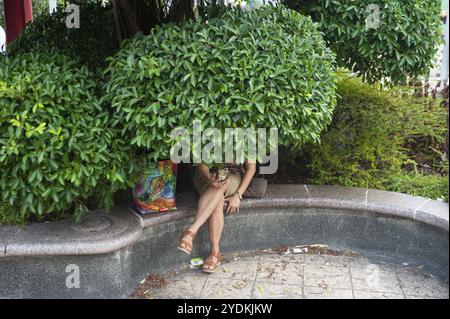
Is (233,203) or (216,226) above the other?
(233,203)

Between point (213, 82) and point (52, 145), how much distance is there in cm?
105

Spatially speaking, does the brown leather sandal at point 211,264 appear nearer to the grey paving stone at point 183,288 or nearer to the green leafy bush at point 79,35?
the grey paving stone at point 183,288

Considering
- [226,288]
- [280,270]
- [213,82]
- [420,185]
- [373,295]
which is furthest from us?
[420,185]

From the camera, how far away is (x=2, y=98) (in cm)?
299

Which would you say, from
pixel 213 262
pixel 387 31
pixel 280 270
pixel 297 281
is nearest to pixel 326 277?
pixel 297 281

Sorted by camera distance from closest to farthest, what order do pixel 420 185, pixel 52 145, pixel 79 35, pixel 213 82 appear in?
pixel 52 145 → pixel 213 82 → pixel 420 185 → pixel 79 35

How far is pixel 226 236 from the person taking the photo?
4055mm

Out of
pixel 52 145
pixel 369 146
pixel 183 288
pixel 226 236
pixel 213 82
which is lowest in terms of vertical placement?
pixel 183 288

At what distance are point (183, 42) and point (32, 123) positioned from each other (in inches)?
42.4

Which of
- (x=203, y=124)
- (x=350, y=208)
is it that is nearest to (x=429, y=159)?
(x=350, y=208)

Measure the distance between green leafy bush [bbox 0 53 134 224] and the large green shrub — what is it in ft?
0.60

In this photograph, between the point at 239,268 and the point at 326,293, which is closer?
the point at 326,293

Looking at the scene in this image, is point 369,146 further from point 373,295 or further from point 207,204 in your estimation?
point 207,204

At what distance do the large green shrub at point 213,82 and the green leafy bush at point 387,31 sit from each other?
751 mm
